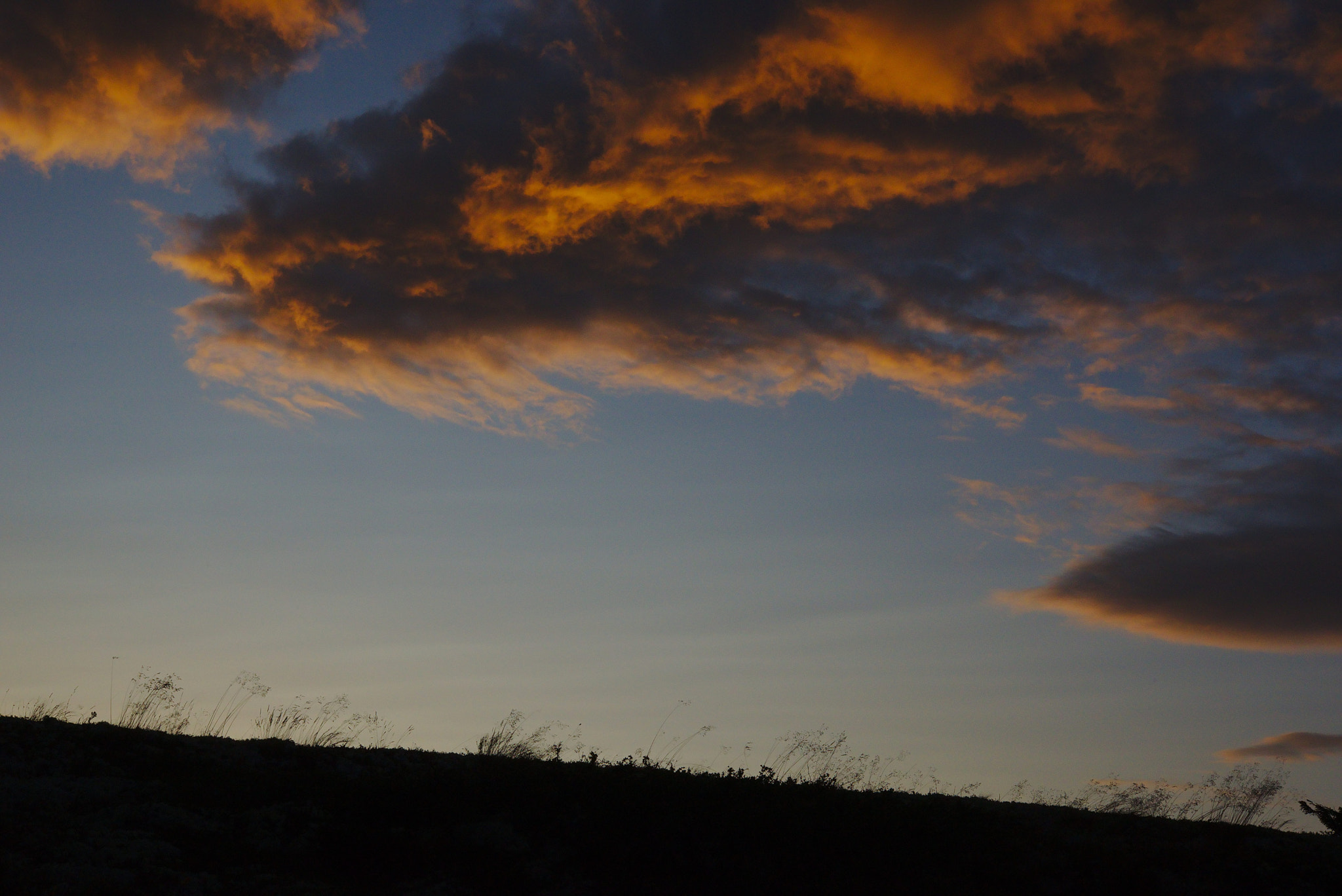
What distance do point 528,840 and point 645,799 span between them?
5.71ft

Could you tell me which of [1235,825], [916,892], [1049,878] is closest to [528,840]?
[916,892]

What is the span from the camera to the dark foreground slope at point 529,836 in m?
10.5

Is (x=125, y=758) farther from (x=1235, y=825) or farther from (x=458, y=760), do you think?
(x=1235, y=825)

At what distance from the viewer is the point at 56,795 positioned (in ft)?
36.0

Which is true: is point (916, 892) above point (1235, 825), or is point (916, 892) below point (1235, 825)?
below

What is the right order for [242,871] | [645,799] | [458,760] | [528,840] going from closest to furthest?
[242,871], [528,840], [645,799], [458,760]

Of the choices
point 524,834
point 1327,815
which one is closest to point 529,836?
point 524,834

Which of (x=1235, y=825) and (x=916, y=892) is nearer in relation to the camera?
(x=916, y=892)

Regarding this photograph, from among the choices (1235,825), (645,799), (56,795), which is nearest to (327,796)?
(56,795)

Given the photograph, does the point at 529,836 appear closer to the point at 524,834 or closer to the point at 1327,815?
the point at 524,834

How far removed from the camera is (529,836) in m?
11.8

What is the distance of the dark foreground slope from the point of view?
34.6 feet

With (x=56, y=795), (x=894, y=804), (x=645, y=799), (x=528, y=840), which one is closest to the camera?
(x=56, y=795)

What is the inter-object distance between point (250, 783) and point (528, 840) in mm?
3889
